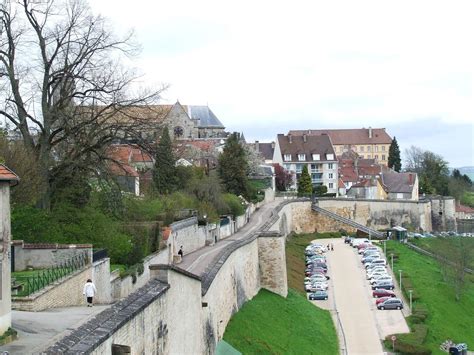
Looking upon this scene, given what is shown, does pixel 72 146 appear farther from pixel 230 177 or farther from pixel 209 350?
pixel 230 177

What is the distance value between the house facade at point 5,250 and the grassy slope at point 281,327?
45.4 feet

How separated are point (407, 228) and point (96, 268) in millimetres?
72964

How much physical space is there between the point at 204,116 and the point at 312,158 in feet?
56.6

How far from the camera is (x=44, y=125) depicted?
100.0 feet

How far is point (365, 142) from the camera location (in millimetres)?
158375

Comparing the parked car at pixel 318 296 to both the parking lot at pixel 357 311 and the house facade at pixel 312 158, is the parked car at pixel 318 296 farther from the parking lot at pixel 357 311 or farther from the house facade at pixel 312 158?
the house facade at pixel 312 158

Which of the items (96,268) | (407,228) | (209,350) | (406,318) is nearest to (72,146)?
(96,268)

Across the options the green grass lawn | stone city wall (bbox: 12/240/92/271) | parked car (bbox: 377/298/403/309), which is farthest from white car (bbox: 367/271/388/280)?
stone city wall (bbox: 12/240/92/271)

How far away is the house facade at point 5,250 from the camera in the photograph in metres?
14.3

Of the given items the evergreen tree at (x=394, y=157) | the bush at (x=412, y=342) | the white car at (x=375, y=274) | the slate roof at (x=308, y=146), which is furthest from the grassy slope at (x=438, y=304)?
the evergreen tree at (x=394, y=157)

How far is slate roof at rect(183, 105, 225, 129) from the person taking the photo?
11725 cm

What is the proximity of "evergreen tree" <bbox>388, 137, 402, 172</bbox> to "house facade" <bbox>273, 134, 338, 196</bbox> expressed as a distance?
91.5 feet

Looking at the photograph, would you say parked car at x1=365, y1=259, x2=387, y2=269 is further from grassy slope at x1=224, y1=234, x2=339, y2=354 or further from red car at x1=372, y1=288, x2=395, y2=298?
grassy slope at x1=224, y1=234, x2=339, y2=354

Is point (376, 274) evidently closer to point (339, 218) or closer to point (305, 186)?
point (339, 218)
